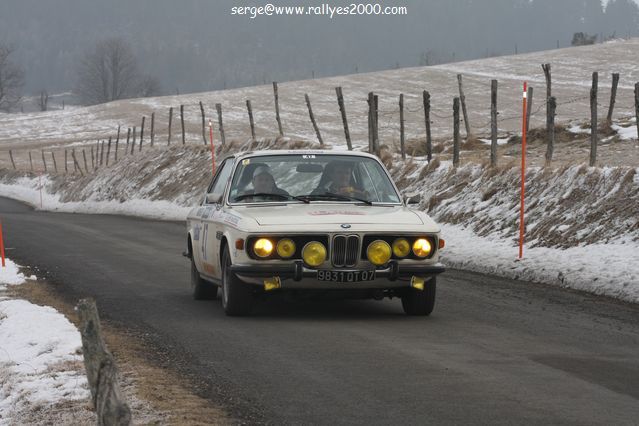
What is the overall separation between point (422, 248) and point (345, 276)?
80 cm

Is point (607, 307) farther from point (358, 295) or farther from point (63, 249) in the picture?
point (63, 249)

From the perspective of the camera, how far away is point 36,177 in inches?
2534

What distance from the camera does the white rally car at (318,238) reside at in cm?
1038

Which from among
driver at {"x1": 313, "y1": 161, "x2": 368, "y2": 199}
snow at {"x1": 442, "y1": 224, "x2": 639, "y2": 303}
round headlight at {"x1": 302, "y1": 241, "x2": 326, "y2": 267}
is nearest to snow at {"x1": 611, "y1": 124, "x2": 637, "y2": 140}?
snow at {"x1": 442, "y1": 224, "x2": 639, "y2": 303}

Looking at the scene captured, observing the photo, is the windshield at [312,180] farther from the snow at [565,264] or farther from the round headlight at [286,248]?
the snow at [565,264]

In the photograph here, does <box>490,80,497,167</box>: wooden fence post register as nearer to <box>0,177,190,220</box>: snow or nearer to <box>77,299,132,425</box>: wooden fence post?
<box>0,177,190,220</box>: snow

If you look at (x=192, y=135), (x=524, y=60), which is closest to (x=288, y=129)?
(x=192, y=135)

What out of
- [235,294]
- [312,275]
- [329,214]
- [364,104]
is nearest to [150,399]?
[312,275]

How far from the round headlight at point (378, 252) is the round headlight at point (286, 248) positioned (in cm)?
68

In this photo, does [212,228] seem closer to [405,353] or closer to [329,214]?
[329,214]

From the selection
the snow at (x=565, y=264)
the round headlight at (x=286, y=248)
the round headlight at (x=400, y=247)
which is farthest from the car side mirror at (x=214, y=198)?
the snow at (x=565, y=264)

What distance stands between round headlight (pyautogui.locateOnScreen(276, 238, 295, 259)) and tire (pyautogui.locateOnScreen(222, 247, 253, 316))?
518mm

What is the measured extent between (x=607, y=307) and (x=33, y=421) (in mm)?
7079

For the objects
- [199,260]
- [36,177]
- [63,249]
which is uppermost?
[199,260]
